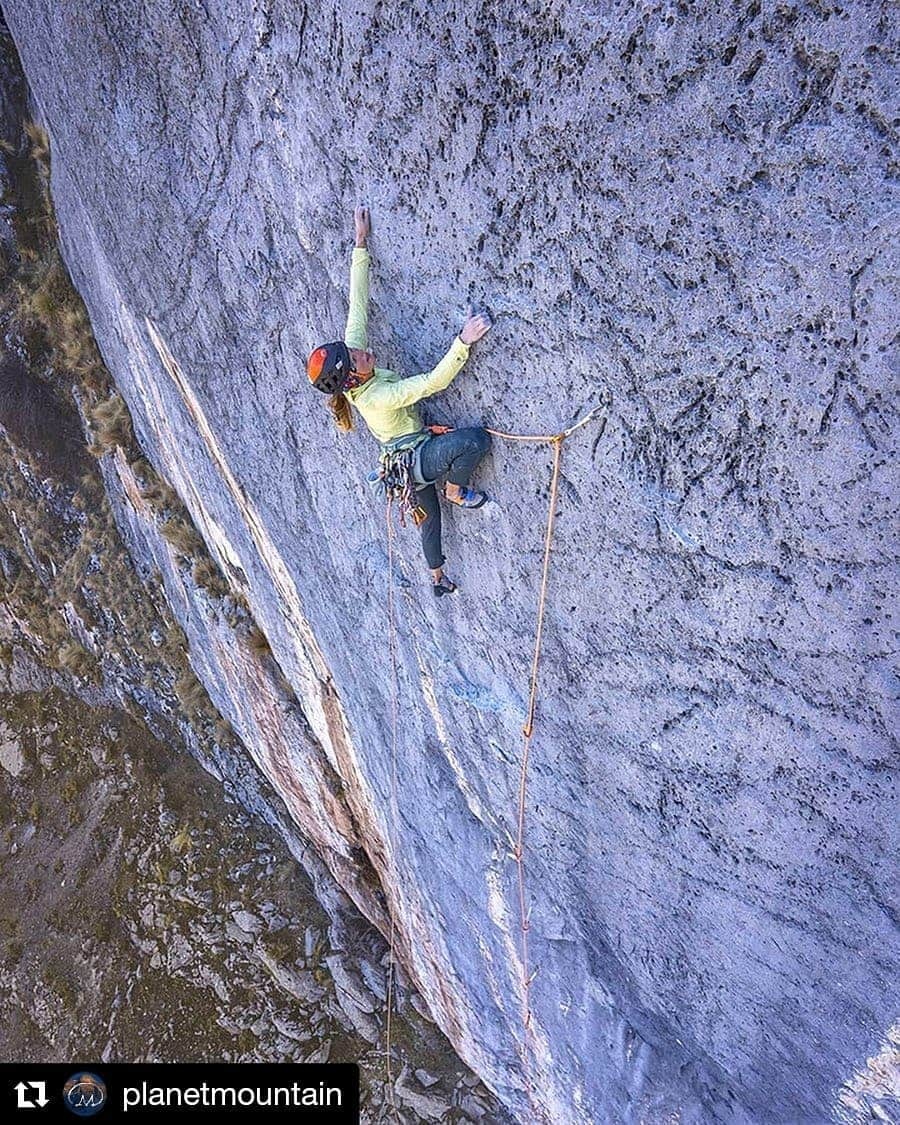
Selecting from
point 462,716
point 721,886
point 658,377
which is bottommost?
point 721,886

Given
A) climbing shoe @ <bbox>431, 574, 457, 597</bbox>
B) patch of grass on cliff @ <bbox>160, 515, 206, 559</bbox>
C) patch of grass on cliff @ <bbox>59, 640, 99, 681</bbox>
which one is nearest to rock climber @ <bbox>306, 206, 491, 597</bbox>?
climbing shoe @ <bbox>431, 574, 457, 597</bbox>

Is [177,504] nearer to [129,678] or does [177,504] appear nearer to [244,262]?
[129,678]

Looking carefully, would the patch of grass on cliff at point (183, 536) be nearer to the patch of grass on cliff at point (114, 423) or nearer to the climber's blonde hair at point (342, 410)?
the patch of grass on cliff at point (114, 423)

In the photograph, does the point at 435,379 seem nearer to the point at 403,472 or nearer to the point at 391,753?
the point at 403,472

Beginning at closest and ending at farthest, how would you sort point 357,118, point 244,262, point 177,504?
point 357,118 → point 244,262 → point 177,504

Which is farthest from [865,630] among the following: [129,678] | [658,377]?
[129,678]

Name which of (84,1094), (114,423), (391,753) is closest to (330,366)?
(391,753)
